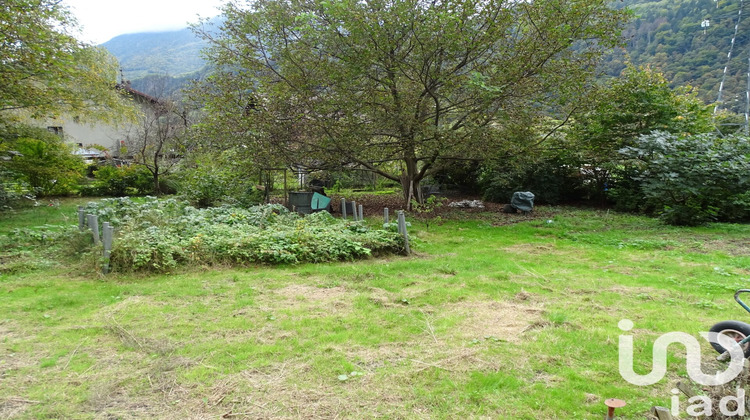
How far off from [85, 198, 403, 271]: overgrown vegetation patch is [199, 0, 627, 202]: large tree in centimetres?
329

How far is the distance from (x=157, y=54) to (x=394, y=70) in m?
51.1

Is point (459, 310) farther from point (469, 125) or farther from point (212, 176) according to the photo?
point (212, 176)

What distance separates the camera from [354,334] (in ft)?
10.5

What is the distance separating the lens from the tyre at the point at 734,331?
2.54m

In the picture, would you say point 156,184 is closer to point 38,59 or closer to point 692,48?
point 38,59

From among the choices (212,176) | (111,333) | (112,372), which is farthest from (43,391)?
(212,176)

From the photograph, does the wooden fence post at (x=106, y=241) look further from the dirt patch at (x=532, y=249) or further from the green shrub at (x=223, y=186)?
the dirt patch at (x=532, y=249)

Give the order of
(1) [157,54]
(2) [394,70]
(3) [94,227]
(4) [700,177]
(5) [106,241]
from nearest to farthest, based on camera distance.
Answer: (5) [106,241]
(3) [94,227]
(4) [700,177]
(2) [394,70]
(1) [157,54]

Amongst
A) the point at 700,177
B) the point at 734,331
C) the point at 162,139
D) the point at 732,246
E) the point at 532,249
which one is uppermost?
the point at 162,139

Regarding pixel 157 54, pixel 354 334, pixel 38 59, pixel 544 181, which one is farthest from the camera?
pixel 157 54

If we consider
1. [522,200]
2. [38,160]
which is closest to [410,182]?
[522,200]

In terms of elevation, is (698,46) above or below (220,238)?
above

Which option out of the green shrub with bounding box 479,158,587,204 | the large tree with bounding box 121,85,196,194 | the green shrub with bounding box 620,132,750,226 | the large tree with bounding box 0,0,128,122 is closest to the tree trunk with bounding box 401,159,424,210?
the green shrub with bounding box 479,158,587,204

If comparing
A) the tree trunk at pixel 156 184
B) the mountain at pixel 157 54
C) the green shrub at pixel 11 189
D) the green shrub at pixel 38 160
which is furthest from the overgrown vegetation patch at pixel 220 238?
the mountain at pixel 157 54
